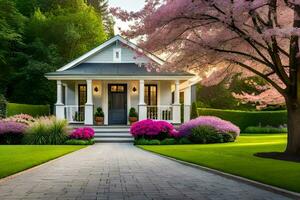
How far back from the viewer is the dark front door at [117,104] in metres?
30.1

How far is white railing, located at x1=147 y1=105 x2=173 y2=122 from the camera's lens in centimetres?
2883

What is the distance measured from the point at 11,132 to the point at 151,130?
7.50 metres

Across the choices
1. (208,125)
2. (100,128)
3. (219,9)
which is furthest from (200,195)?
(100,128)

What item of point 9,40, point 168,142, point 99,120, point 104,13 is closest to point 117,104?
point 99,120

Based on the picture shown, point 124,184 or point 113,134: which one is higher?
point 113,134

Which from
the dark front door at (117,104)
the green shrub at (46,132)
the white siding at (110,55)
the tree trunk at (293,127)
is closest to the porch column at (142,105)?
the dark front door at (117,104)

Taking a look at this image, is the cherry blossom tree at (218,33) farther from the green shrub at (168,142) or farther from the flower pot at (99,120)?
the flower pot at (99,120)

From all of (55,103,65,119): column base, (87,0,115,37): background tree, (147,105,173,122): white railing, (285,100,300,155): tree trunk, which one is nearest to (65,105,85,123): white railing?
(55,103,65,119): column base

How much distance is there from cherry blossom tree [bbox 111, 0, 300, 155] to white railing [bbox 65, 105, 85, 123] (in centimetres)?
1549

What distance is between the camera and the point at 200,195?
7.99 m

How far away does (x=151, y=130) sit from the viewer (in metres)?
23.4

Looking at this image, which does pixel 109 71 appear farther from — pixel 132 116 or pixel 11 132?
pixel 11 132

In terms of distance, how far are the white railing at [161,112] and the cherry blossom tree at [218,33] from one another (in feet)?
45.8

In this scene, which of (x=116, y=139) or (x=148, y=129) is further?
(x=116, y=139)
